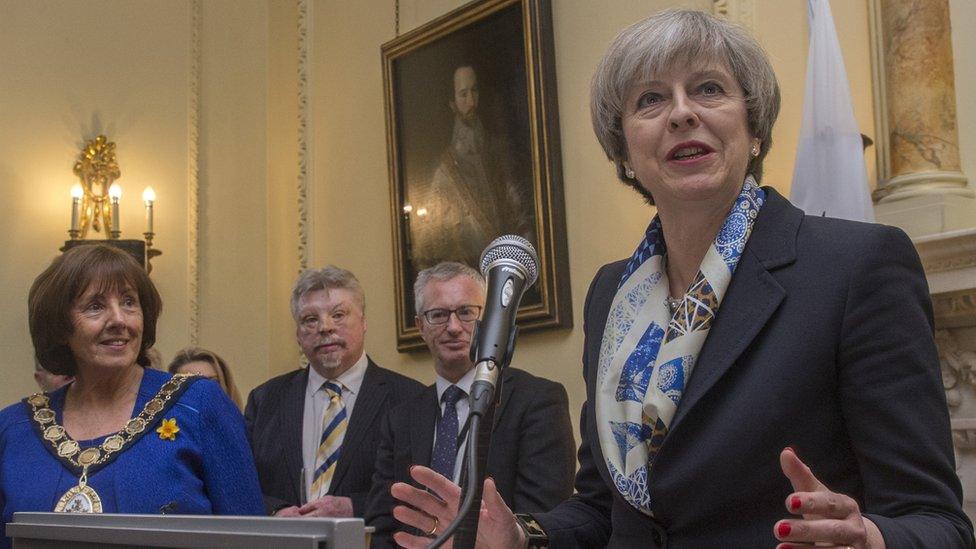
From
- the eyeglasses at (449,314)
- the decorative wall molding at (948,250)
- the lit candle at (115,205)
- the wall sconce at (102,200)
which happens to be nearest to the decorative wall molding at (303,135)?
the wall sconce at (102,200)

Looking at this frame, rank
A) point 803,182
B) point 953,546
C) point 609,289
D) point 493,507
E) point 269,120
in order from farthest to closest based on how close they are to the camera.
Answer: point 269,120
point 803,182
point 609,289
point 493,507
point 953,546

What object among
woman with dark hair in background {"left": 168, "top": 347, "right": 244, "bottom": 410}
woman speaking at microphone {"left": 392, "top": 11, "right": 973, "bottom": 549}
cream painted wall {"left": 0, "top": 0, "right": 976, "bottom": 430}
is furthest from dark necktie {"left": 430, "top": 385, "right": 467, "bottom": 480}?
woman speaking at microphone {"left": 392, "top": 11, "right": 973, "bottom": 549}

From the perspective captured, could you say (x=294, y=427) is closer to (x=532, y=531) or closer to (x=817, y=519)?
(x=532, y=531)

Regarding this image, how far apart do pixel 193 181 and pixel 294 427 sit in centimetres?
317

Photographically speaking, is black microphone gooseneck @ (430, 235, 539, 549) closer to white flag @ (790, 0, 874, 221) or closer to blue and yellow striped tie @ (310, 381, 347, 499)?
white flag @ (790, 0, 874, 221)

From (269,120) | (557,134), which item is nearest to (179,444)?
(557,134)

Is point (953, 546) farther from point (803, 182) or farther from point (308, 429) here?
point (308, 429)

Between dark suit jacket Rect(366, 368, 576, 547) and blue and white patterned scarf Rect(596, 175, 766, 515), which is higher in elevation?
blue and white patterned scarf Rect(596, 175, 766, 515)

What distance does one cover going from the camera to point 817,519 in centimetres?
147

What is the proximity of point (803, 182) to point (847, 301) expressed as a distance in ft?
10.0

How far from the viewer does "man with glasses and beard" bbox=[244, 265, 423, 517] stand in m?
4.98

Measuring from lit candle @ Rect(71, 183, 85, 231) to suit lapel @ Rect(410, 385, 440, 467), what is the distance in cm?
348

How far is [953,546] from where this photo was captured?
1674 mm

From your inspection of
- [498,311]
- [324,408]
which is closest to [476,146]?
[324,408]
